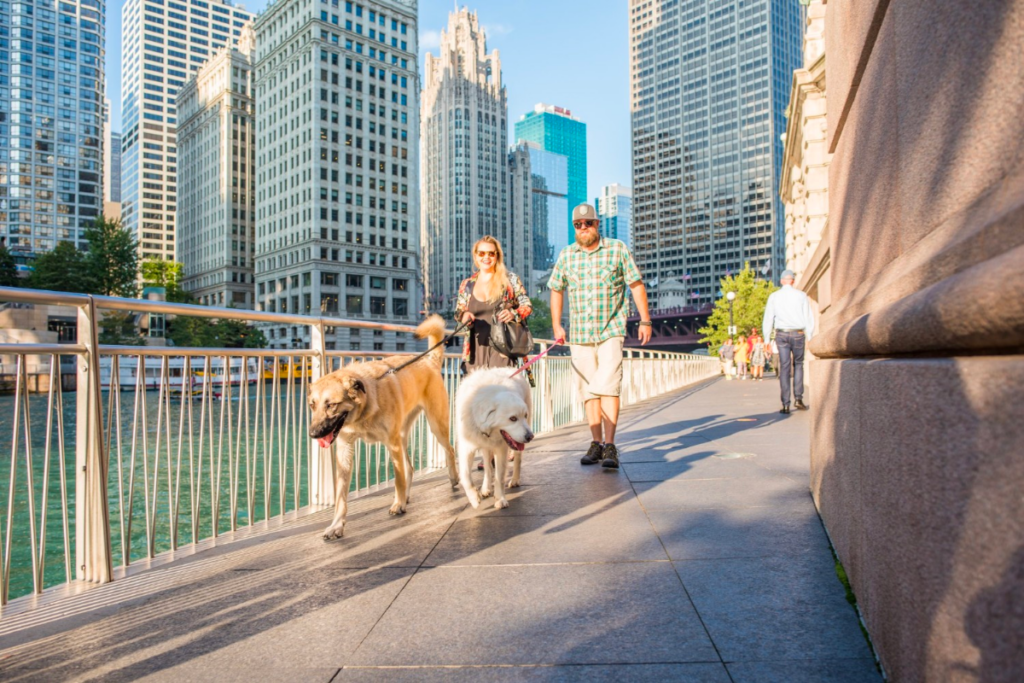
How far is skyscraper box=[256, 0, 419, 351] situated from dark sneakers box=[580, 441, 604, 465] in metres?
80.6

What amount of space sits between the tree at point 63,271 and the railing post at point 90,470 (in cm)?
6214

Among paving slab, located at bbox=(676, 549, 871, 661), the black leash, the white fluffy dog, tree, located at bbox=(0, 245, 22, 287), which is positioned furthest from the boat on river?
tree, located at bbox=(0, 245, 22, 287)

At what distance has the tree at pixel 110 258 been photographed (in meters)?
59.0

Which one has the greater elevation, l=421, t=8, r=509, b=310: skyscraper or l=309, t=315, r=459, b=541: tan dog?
l=421, t=8, r=509, b=310: skyscraper

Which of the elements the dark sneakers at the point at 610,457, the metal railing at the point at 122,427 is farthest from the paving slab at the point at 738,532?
the metal railing at the point at 122,427

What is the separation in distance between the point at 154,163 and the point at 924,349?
627ft

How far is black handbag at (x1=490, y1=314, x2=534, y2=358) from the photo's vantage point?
6051mm

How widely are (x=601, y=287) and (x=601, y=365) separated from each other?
76 cm

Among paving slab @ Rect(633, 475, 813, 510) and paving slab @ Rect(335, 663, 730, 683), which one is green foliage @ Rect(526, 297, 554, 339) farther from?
paving slab @ Rect(335, 663, 730, 683)

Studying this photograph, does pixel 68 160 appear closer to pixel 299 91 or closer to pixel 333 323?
pixel 299 91

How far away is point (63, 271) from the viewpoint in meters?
56.8

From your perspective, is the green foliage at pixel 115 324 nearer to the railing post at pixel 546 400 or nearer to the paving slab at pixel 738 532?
the paving slab at pixel 738 532

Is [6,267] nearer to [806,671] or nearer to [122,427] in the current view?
[122,427]

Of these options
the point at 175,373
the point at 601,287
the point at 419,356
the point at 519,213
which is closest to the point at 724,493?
the point at 601,287
